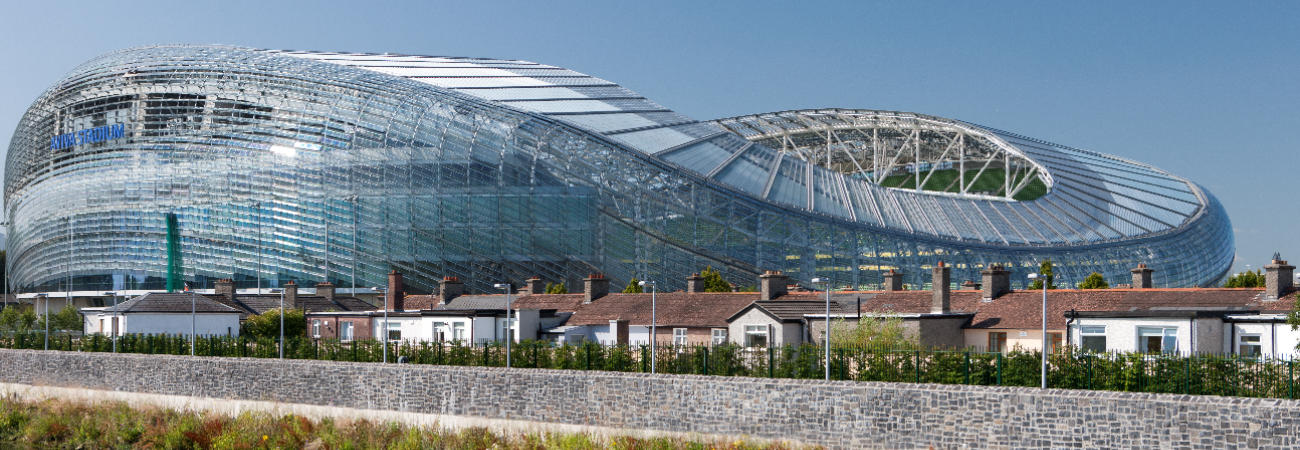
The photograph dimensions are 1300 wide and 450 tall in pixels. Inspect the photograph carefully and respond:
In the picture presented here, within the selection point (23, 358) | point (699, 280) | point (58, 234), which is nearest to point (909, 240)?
point (699, 280)

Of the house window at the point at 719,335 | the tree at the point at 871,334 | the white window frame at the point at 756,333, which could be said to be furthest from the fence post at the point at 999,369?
the house window at the point at 719,335

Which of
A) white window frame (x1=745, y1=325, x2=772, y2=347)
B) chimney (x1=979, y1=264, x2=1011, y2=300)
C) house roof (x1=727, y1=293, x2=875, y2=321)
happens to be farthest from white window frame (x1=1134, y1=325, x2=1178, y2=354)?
white window frame (x1=745, y1=325, x2=772, y2=347)

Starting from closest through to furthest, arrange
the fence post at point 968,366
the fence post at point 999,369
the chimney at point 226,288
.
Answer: the fence post at point 999,369, the fence post at point 968,366, the chimney at point 226,288

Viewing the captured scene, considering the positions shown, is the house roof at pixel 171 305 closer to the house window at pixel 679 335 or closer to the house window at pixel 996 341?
the house window at pixel 679 335

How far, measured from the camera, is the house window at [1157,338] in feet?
125

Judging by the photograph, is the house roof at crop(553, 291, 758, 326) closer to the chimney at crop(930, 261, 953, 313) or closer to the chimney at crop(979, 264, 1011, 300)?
the chimney at crop(930, 261, 953, 313)

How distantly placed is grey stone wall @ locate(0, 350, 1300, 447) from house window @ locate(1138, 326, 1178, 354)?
15610mm

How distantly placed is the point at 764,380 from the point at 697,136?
70216 mm

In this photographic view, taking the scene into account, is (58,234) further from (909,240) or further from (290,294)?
(909,240)

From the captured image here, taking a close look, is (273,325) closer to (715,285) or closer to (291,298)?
(291,298)

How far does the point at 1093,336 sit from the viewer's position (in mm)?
40281

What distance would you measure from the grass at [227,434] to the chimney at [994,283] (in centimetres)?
2249

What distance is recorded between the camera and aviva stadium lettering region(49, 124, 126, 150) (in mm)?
96750

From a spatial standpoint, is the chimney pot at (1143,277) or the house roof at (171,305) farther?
the house roof at (171,305)
